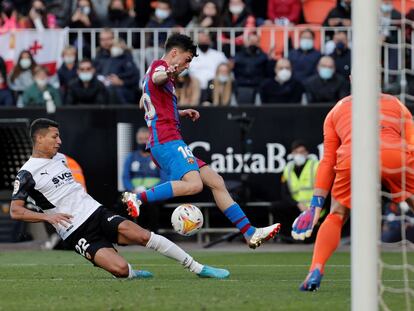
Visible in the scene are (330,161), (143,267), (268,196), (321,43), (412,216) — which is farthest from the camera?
(321,43)

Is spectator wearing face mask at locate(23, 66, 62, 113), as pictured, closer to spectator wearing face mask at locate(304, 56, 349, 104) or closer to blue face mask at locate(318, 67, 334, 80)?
spectator wearing face mask at locate(304, 56, 349, 104)

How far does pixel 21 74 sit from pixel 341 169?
12.1 m

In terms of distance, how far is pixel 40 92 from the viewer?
20.5 m

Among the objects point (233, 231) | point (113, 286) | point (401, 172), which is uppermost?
point (401, 172)

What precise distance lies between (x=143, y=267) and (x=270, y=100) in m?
6.97

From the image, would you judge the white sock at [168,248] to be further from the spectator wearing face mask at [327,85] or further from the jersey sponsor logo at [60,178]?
the spectator wearing face mask at [327,85]

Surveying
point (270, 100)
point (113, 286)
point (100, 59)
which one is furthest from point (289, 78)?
point (113, 286)

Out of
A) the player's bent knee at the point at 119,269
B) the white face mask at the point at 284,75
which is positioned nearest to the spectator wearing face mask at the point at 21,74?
the white face mask at the point at 284,75

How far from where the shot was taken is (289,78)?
66.4ft

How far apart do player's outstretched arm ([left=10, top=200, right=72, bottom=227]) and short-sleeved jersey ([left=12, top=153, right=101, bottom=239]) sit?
196 millimetres

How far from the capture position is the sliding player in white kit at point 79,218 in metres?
11.5

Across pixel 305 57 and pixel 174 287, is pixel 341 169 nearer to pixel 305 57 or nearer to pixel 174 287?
pixel 174 287

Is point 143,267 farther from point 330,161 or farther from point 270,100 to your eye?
point 270,100

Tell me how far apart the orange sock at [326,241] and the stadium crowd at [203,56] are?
9.07 meters
